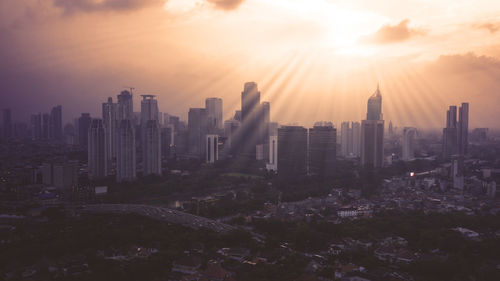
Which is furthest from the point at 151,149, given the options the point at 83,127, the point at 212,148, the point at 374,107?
the point at 374,107

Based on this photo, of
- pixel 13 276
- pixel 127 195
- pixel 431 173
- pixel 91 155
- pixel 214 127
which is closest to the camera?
pixel 13 276

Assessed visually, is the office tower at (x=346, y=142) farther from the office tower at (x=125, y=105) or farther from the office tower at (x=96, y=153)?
the office tower at (x=96, y=153)

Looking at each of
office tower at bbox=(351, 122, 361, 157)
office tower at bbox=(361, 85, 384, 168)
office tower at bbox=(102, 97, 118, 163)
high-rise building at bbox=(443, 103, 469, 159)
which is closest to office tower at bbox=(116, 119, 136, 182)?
office tower at bbox=(102, 97, 118, 163)

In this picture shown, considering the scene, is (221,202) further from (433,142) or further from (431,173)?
(433,142)

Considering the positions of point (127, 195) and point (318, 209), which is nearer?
point (318, 209)

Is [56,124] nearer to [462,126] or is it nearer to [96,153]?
[96,153]

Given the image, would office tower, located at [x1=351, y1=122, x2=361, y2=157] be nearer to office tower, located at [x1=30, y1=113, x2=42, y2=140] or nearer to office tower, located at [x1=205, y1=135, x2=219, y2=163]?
office tower, located at [x1=205, y1=135, x2=219, y2=163]

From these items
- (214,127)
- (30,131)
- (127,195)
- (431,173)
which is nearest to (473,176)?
(431,173)
